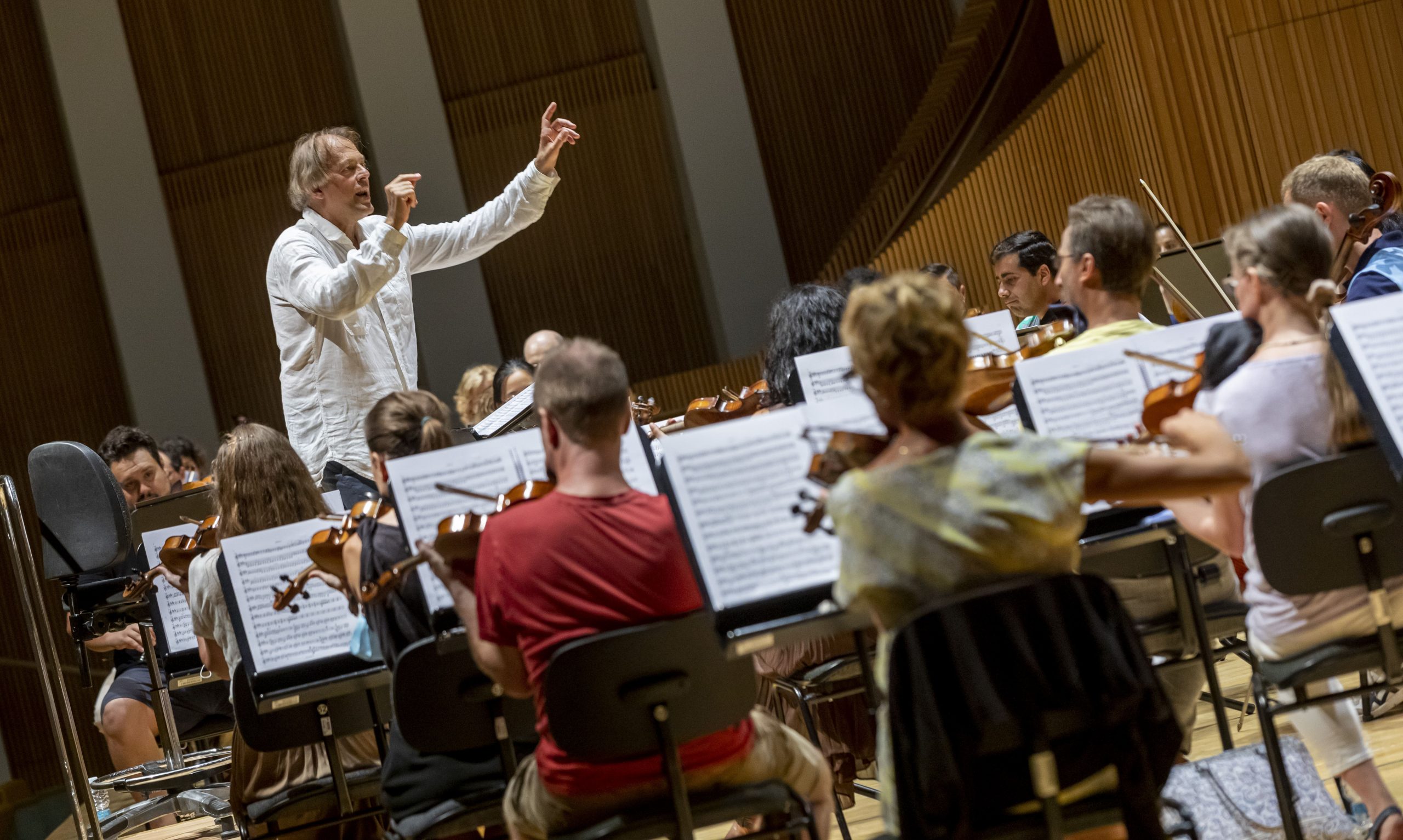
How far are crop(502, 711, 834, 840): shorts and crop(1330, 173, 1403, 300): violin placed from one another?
2514mm

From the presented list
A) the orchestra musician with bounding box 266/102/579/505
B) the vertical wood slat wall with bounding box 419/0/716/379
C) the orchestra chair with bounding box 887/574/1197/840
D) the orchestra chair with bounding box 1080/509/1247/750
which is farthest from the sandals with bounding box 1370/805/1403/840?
the vertical wood slat wall with bounding box 419/0/716/379

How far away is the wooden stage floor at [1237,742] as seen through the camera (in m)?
3.51

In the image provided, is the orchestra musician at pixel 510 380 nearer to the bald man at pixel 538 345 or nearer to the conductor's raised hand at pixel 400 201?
the bald man at pixel 538 345

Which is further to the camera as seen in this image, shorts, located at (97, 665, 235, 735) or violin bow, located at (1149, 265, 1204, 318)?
shorts, located at (97, 665, 235, 735)

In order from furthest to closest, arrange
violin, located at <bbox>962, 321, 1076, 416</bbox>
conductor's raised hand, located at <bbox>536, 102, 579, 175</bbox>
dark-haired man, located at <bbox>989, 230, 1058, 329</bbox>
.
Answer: dark-haired man, located at <bbox>989, 230, 1058, 329</bbox>
conductor's raised hand, located at <bbox>536, 102, 579, 175</bbox>
violin, located at <bbox>962, 321, 1076, 416</bbox>

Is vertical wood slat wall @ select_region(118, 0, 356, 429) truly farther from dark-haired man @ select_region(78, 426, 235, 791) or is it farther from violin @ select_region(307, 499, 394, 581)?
violin @ select_region(307, 499, 394, 581)

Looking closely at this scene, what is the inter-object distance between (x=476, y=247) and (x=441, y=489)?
185 centimetres

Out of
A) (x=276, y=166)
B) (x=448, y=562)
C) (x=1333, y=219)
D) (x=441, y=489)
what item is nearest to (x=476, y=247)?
(x=441, y=489)

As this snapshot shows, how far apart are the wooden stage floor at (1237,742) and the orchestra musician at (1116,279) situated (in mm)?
680

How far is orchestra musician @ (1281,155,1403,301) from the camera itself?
13.9 ft

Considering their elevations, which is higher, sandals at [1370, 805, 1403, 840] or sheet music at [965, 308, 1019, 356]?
sheet music at [965, 308, 1019, 356]

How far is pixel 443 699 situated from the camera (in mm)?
2832

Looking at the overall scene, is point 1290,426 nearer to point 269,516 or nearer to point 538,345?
point 269,516

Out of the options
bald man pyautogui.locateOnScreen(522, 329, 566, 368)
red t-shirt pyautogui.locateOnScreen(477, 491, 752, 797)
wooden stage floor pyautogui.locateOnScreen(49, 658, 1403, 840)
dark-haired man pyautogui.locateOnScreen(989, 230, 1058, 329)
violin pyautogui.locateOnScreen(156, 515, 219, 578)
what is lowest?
wooden stage floor pyautogui.locateOnScreen(49, 658, 1403, 840)
